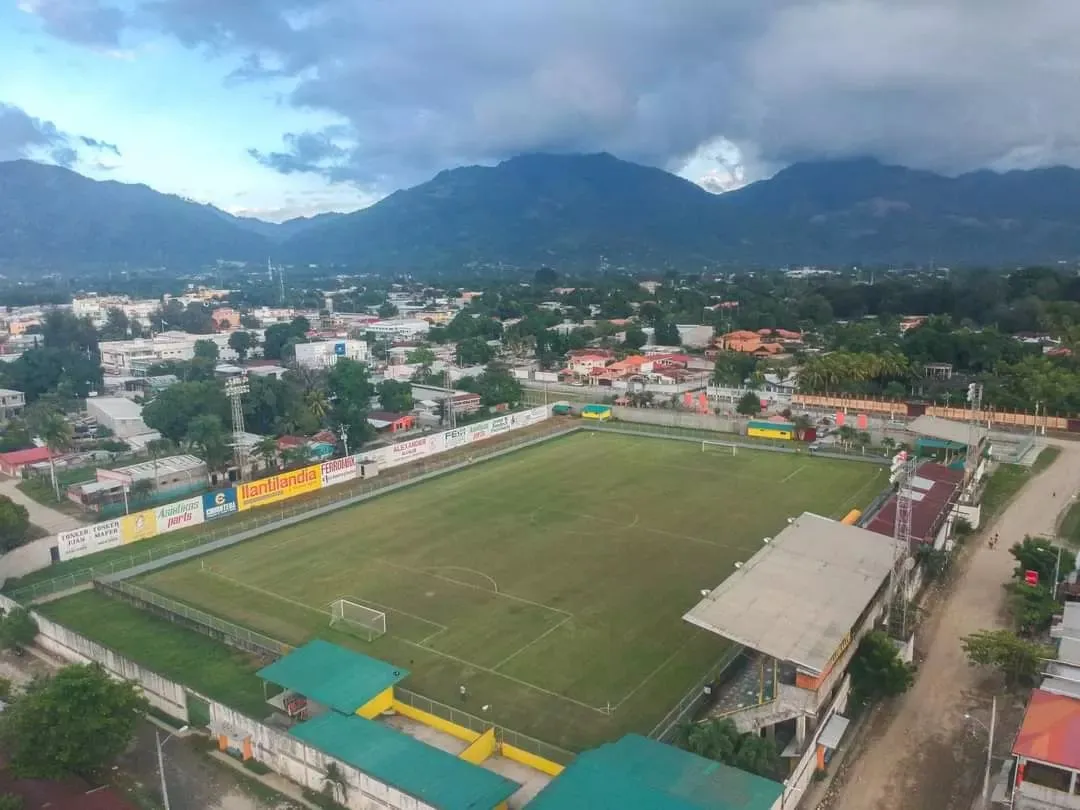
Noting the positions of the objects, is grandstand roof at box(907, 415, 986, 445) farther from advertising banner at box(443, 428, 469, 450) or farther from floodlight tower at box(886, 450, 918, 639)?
advertising banner at box(443, 428, 469, 450)

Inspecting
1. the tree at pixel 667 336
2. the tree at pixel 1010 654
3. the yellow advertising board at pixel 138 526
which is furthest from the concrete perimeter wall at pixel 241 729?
the tree at pixel 667 336

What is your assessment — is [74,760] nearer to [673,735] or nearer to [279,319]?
[673,735]

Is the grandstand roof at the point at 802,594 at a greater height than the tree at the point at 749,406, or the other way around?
the grandstand roof at the point at 802,594

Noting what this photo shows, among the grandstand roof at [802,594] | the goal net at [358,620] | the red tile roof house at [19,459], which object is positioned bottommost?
the red tile roof house at [19,459]

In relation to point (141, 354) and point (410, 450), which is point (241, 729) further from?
point (141, 354)

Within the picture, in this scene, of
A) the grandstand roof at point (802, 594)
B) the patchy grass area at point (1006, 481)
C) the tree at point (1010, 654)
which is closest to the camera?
the grandstand roof at point (802, 594)

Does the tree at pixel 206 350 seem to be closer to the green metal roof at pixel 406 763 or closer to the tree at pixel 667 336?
the tree at pixel 667 336

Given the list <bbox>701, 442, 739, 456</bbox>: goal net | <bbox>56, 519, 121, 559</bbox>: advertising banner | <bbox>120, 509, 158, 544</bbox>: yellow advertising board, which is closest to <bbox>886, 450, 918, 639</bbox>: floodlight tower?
<bbox>701, 442, 739, 456</bbox>: goal net

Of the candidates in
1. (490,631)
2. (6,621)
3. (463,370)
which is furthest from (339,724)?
(463,370)
